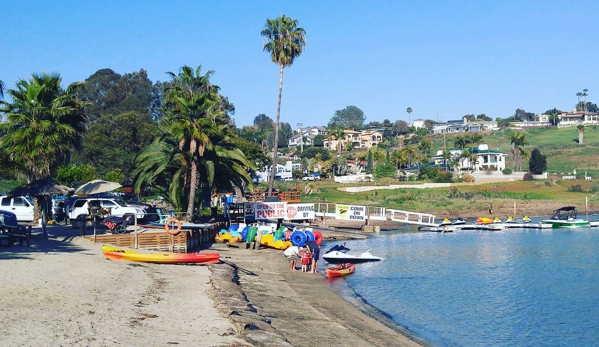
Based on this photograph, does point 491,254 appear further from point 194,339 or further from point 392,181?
point 392,181

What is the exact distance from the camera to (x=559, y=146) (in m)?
164

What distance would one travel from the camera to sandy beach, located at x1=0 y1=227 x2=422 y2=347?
1330 cm

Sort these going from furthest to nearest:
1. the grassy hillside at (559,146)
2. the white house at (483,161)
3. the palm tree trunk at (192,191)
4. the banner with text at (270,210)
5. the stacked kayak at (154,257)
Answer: the grassy hillside at (559,146) < the white house at (483,161) < the banner with text at (270,210) < the palm tree trunk at (192,191) < the stacked kayak at (154,257)

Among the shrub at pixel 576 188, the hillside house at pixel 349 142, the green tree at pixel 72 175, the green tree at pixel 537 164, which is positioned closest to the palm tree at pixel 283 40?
the green tree at pixel 72 175

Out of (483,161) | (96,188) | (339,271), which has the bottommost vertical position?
(339,271)

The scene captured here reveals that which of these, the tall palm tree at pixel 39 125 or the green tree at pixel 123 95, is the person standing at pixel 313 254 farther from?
the green tree at pixel 123 95

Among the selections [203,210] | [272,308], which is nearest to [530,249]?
[203,210]

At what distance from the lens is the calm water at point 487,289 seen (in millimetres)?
21828

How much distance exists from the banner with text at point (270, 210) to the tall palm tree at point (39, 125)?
50.1ft

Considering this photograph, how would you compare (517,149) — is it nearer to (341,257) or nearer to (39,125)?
(341,257)

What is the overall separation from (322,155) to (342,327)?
135 metres

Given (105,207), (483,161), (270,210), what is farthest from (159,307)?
(483,161)

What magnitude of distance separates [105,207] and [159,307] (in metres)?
24.4

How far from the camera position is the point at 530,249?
48438mm
